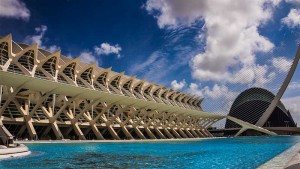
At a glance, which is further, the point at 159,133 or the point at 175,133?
the point at 175,133

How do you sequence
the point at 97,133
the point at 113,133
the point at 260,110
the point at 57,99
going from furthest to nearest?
the point at 260,110 < the point at 57,99 < the point at 113,133 < the point at 97,133

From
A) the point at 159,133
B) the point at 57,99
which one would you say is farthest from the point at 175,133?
the point at 57,99

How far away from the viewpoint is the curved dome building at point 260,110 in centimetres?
8831

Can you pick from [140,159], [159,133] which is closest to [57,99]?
[159,133]

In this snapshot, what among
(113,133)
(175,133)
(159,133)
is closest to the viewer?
(113,133)

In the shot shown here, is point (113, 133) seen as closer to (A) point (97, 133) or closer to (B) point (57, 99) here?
(A) point (97, 133)

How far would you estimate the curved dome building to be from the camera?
290 feet

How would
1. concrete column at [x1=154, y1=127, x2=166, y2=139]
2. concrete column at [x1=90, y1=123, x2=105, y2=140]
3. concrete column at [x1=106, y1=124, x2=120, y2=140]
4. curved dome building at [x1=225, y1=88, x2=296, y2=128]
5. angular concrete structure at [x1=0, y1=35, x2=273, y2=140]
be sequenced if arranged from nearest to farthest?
angular concrete structure at [x1=0, y1=35, x2=273, y2=140] → concrete column at [x1=90, y1=123, x2=105, y2=140] → concrete column at [x1=106, y1=124, x2=120, y2=140] → concrete column at [x1=154, y1=127, x2=166, y2=139] → curved dome building at [x1=225, y1=88, x2=296, y2=128]

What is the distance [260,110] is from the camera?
3472 inches

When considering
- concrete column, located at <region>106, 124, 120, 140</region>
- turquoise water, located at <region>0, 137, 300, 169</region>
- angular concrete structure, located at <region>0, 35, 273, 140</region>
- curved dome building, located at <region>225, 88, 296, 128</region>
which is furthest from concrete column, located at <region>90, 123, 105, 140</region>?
curved dome building, located at <region>225, 88, 296, 128</region>

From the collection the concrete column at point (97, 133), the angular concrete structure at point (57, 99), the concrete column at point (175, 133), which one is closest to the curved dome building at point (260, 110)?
the concrete column at point (175, 133)

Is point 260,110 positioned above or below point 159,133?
above

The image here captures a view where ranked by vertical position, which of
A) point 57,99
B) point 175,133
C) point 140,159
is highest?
point 57,99

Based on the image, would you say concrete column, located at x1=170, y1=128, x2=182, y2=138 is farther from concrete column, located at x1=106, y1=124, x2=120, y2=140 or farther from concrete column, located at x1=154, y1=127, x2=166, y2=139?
concrete column, located at x1=106, y1=124, x2=120, y2=140
